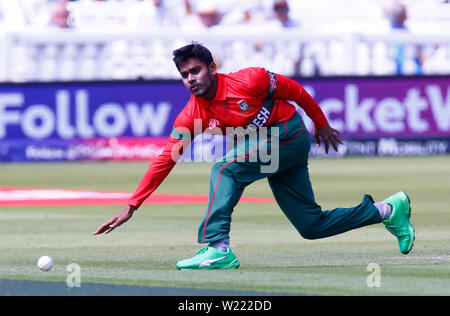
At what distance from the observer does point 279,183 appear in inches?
321

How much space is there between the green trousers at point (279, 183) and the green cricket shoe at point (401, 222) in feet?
0.54

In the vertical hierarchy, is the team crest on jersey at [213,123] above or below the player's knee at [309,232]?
above

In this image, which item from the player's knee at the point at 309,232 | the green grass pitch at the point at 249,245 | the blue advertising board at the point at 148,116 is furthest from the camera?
the blue advertising board at the point at 148,116

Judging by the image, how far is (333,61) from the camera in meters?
24.8

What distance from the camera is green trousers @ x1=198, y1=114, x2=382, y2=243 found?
7762mm

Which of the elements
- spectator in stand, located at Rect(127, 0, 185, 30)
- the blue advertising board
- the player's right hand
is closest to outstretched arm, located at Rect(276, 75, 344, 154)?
the player's right hand

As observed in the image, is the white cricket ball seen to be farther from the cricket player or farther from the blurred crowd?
the blurred crowd

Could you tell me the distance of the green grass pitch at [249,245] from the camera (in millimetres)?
7211

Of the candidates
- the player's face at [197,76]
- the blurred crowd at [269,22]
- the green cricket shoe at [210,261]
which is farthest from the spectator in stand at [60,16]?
the green cricket shoe at [210,261]

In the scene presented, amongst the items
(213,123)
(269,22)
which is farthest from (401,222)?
(269,22)

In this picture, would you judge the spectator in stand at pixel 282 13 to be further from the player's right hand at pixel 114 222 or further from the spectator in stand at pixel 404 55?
the player's right hand at pixel 114 222
